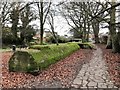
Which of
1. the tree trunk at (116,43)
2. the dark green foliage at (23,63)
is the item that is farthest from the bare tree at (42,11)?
the dark green foliage at (23,63)

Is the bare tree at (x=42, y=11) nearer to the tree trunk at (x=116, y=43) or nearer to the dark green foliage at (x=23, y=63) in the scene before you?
the tree trunk at (x=116, y=43)

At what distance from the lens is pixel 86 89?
5.24m

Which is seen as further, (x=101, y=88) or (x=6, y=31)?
(x=6, y=31)

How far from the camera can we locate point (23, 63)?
7.21m

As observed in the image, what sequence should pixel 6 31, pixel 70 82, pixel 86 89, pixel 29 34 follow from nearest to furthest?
pixel 86 89
pixel 70 82
pixel 6 31
pixel 29 34

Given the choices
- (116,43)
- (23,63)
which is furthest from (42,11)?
(23,63)

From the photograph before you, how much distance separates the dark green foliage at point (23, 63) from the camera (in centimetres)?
705

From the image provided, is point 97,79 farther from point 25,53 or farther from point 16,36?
point 16,36

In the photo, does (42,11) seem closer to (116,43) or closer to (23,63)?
(116,43)

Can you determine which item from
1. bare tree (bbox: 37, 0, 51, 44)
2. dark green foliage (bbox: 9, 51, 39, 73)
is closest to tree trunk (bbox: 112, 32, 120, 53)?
bare tree (bbox: 37, 0, 51, 44)

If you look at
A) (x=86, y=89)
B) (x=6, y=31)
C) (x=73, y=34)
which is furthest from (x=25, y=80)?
(x=73, y=34)

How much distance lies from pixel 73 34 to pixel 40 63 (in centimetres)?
2983

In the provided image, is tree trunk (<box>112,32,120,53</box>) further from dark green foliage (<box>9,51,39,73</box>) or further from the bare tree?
dark green foliage (<box>9,51,39,73</box>)

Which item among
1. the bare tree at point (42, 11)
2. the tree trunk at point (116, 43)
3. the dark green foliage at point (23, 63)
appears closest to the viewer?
the dark green foliage at point (23, 63)
